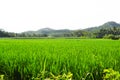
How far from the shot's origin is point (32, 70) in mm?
3258

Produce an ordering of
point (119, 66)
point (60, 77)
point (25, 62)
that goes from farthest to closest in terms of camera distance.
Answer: point (25, 62) < point (119, 66) < point (60, 77)

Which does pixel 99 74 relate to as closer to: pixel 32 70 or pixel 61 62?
pixel 61 62

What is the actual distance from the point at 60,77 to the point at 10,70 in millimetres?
1672

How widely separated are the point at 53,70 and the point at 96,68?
0.61 metres

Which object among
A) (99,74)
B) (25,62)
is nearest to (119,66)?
(99,74)

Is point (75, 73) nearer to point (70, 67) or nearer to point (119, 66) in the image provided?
point (70, 67)

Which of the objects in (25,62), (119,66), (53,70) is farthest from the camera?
(25,62)

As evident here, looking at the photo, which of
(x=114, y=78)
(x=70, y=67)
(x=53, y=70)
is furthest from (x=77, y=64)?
(x=114, y=78)

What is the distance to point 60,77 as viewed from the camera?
7.04 ft

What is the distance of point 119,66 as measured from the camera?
362 cm

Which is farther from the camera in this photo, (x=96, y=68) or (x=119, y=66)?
(x=119, y=66)

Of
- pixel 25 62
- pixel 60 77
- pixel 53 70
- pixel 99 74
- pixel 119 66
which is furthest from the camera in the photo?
pixel 25 62

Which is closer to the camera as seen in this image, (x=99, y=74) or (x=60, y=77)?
(x=60, y=77)

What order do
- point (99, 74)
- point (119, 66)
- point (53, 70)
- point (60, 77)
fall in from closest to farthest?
point (60, 77) < point (53, 70) < point (99, 74) < point (119, 66)
